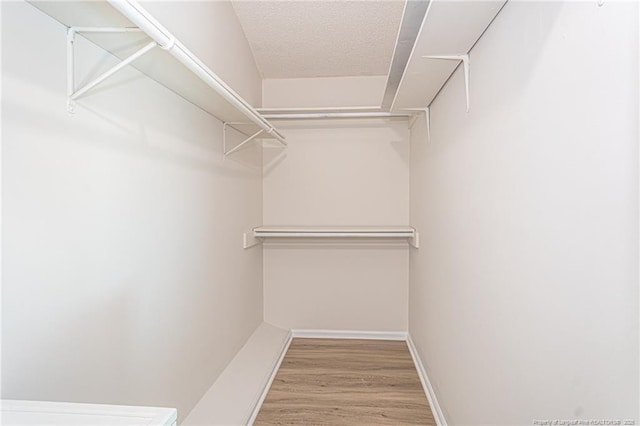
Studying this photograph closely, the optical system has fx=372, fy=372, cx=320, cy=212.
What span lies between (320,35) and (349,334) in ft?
7.93

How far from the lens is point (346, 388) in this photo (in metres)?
2.33

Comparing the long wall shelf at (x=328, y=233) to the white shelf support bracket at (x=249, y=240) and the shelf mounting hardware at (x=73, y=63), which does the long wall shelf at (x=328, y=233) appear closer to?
the white shelf support bracket at (x=249, y=240)

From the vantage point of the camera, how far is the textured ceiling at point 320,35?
240 centimetres

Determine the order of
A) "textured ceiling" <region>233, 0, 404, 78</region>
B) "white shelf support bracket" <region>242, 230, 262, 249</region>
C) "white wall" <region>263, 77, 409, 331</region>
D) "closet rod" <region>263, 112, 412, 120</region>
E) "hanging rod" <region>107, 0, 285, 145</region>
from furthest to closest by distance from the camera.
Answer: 1. "white wall" <region>263, 77, 409, 331</region>
2. "white shelf support bracket" <region>242, 230, 262, 249</region>
3. "closet rod" <region>263, 112, 412, 120</region>
4. "textured ceiling" <region>233, 0, 404, 78</region>
5. "hanging rod" <region>107, 0, 285, 145</region>

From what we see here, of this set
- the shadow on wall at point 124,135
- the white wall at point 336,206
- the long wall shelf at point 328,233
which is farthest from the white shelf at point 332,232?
the shadow on wall at point 124,135

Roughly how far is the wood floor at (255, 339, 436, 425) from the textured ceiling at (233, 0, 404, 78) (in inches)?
90.0

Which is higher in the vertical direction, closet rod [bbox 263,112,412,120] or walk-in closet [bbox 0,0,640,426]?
closet rod [bbox 263,112,412,120]

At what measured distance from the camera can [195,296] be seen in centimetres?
190

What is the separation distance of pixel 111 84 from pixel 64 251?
0.57m

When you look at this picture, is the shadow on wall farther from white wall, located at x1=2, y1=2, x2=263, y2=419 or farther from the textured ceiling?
the textured ceiling

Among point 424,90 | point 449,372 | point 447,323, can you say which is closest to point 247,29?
point 424,90

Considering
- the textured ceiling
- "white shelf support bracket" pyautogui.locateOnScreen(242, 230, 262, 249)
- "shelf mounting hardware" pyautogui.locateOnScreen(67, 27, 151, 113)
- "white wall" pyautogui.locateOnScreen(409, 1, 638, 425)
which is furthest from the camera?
"white shelf support bracket" pyautogui.locateOnScreen(242, 230, 262, 249)

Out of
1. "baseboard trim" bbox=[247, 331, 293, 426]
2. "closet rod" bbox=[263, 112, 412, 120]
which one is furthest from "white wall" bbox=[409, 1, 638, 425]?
"baseboard trim" bbox=[247, 331, 293, 426]

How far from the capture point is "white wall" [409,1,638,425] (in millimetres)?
665
